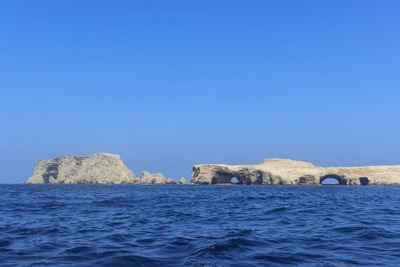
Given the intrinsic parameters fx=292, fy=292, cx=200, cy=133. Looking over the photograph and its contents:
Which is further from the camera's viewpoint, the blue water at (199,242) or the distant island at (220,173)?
the distant island at (220,173)

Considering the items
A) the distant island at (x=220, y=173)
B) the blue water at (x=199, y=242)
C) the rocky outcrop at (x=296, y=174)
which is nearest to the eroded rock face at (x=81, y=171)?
the distant island at (x=220, y=173)

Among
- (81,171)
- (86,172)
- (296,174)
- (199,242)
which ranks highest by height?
(81,171)

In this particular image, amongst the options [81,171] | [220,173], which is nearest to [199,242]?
[220,173]

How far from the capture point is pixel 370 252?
7207 millimetres

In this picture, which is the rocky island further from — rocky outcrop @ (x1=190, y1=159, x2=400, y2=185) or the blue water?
the blue water

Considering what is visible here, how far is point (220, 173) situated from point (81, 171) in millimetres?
60657

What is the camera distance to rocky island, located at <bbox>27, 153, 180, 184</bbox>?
12294 centimetres

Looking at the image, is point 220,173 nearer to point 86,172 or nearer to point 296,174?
point 296,174

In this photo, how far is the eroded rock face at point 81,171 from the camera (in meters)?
124

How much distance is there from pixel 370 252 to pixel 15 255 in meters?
8.52

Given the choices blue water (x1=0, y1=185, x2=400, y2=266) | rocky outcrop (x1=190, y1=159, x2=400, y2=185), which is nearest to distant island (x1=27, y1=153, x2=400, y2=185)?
rocky outcrop (x1=190, y1=159, x2=400, y2=185)

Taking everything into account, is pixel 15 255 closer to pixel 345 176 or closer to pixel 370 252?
pixel 370 252

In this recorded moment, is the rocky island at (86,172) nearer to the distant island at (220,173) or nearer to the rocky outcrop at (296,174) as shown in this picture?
the distant island at (220,173)

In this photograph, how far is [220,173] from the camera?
104250 mm
